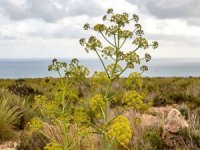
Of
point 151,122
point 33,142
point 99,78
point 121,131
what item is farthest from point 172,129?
point 121,131

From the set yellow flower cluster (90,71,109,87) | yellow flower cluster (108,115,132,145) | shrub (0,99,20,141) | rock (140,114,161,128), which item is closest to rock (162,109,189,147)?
rock (140,114,161,128)

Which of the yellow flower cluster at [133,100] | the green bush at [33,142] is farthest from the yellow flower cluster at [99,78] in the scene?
the green bush at [33,142]

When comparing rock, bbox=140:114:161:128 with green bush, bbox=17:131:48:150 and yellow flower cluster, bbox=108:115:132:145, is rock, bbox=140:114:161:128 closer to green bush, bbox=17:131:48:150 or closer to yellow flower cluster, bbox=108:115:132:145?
green bush, bbox=17:131:48:150

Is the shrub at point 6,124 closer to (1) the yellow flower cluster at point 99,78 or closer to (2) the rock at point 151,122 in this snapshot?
(2) the rock at point 151,122

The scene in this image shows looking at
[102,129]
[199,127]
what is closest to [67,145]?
[102,129]

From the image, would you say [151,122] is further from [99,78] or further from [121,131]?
[121,131]

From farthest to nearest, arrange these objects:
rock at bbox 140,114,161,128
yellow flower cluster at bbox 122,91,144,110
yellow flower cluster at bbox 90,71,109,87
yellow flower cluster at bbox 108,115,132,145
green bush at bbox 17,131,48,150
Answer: rock at bbox 140,114,161,128
green bush at bbox 17,131,48,150
yellow flower cluster at bbox 90,71,109,87
yellow flower cluster at bbox 122,91,144,110
yellow flower cluster at bbox 108,115,132,145

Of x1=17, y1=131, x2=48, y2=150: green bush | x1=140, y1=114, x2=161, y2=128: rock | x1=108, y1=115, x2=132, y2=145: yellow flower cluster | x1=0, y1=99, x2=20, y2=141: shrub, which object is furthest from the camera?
x1=0, y1=99, x2=20, y2=141: shrub

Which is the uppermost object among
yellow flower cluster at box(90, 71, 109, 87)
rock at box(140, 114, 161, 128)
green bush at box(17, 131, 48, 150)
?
yellow flower cluster at box(90, 71, 109, 87)

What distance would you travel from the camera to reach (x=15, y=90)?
45.2 ft

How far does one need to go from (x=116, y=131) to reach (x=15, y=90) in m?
11.1

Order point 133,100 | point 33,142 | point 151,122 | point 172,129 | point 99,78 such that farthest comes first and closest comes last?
point 151,122, point 33,142, point 172,129, point 99,78, point 133,100

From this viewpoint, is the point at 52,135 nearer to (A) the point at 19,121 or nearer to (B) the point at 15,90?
(A) the point at 19,121

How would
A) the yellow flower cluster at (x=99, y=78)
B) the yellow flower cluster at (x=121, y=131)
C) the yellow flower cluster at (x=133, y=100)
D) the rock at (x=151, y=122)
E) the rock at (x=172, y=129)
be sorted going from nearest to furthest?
1. the yellow flower cluster at (x=121, y=131)
2. the yellow flower cluster at (x=133, y=100)
3. the yellow flower cluster at (x=99, y=78)
4. the rock at (x=172, y=129)
5. the rock at (x=151, y=122)
